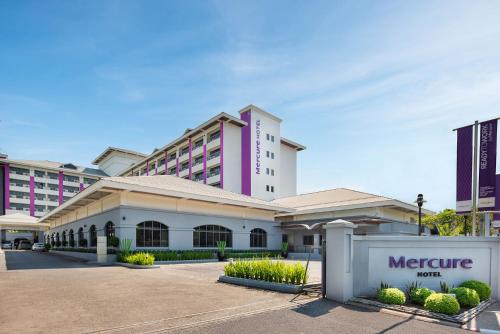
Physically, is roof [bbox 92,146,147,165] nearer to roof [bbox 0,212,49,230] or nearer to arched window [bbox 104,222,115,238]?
roof [bbox 0,212,49,230]

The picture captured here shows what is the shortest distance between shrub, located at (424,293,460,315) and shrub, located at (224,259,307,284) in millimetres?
4412

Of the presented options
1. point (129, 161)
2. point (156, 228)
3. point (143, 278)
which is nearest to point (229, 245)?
point (156, 228)

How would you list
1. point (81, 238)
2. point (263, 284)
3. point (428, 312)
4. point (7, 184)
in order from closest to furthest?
1. point (428, 312)
2. point (263, 284)
3. point (81, 238)
4. point (7, 184)

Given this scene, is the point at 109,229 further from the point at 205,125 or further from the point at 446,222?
the point at 446,222

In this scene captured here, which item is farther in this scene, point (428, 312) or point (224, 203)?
point (224, 203)

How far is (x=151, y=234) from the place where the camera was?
26984 millimetres

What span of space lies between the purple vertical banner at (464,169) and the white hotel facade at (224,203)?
1425 cm

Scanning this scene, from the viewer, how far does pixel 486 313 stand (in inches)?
376

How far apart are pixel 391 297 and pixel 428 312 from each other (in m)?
1.09

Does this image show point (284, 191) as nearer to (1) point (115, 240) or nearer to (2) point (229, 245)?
(2) point (229, 245)

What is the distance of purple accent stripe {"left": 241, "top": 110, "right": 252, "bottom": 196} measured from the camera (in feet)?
178

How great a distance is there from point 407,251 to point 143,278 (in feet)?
37.3

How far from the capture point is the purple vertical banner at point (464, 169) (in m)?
13.6

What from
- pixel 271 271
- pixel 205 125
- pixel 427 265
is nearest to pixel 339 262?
pixel 271 271
